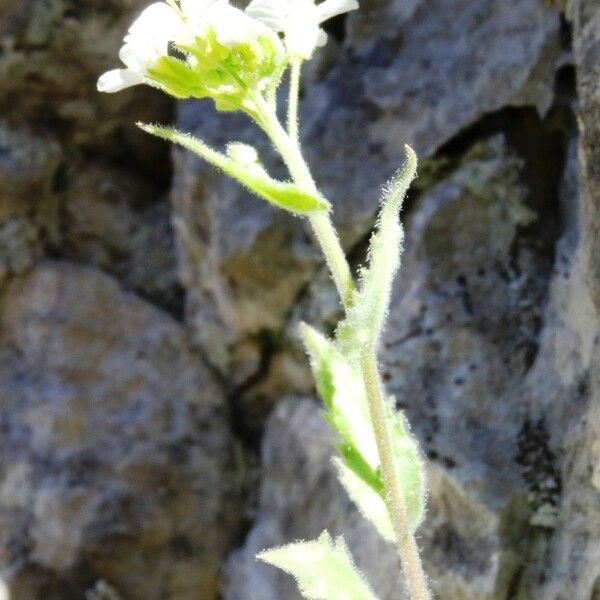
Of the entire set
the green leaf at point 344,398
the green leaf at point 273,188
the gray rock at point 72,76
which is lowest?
the green leaf at point 344,398

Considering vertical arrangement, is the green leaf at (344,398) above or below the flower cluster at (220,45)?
below

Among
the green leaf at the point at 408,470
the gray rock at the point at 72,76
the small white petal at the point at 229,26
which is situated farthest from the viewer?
the gray rock at the point at 72,76

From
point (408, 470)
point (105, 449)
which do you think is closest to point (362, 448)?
point (408, 470)

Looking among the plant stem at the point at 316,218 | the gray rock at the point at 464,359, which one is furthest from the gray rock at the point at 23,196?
the plant stem at the point at 316,218

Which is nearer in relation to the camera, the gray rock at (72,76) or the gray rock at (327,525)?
the gray rock at (327,525)

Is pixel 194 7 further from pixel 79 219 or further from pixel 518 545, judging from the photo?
pixel 79 219

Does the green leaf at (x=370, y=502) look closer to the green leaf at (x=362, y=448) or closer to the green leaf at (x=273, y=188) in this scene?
the green leaf at (x=362, y=448)
